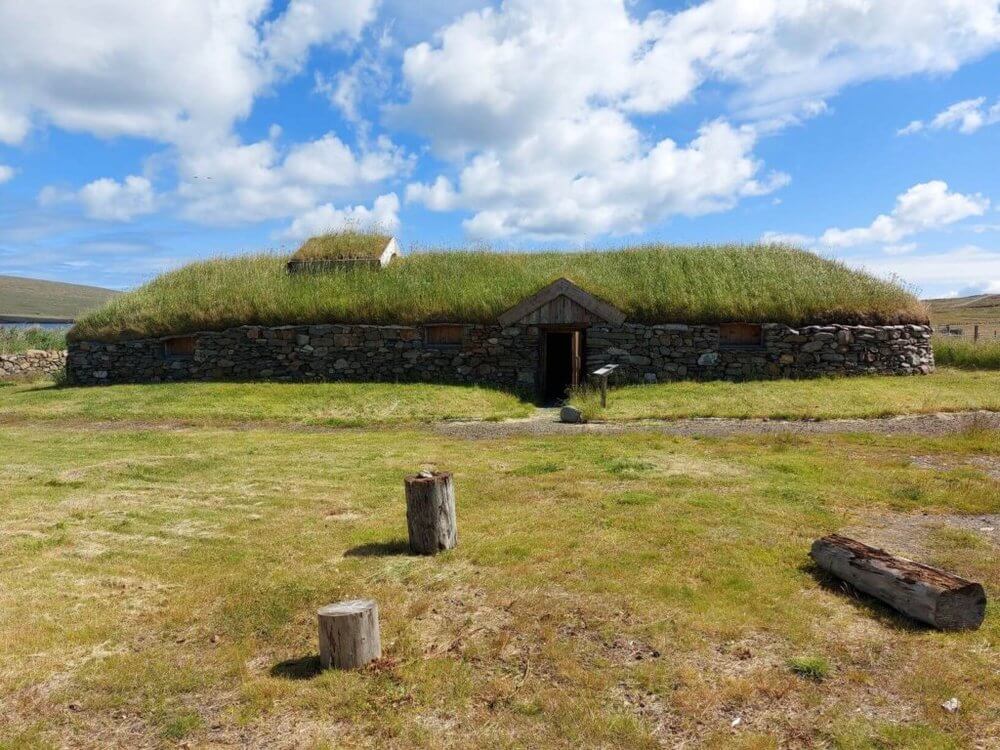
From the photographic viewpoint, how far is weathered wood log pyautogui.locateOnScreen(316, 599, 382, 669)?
4.57 meters

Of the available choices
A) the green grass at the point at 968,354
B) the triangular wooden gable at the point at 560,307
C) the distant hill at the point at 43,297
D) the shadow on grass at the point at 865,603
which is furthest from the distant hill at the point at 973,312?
the distant hill at the point at 43,297

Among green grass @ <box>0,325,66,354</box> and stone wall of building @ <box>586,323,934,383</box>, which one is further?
green grass @ <box>0,325,66,354</box>

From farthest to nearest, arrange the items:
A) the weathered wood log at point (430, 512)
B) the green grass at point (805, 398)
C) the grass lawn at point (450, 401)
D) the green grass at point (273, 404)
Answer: the green grass at point (273, 404) < the grass lawn at point (450, 401) < the green grass at point (805, 398) < the weathered wood log at point (430, 512)

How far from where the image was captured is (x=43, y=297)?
14975 cm

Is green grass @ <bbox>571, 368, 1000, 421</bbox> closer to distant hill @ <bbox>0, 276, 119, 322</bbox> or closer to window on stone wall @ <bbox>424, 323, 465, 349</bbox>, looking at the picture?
window on stone wall @ <bbox>424, 323, 465, 349</bbox>

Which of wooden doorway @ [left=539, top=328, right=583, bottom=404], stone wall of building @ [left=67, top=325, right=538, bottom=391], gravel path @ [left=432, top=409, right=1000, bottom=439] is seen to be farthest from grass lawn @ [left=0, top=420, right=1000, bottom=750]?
stone wall of building @ [left=67, top=325, right=538, bottom=391]

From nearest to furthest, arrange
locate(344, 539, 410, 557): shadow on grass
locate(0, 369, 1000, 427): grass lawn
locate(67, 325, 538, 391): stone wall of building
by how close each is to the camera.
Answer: locate(344, 539, 410, 557): shadow on grass
locate(0, 369, 1000, 427): grass lawn
locate(67, 325, 538, 391): stone wall of building

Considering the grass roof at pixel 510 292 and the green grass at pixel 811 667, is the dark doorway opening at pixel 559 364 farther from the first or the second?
the green grass at pixel 811 667

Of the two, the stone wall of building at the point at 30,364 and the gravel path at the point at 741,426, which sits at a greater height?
the stone wall of building at the point at 30,364

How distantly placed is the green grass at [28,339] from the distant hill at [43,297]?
101 metres

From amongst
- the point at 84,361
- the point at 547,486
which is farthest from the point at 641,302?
the point at 84,361

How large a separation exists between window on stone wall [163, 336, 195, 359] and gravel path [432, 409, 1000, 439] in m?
10.3

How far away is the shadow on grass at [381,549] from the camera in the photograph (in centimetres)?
667

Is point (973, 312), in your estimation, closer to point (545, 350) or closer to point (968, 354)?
point (968, 354)
